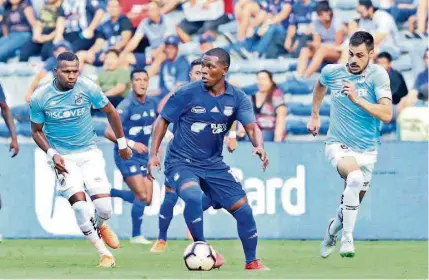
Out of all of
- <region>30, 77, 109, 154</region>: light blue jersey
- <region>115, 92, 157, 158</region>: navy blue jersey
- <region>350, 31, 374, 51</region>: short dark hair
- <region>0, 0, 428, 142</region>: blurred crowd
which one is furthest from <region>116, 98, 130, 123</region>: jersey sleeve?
<region>350, 31, 374, 51</region>: short dark hair

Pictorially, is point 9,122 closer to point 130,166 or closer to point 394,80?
point 130,166

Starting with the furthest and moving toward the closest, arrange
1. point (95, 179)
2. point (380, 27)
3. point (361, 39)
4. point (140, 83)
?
point (380, 27), point (140, 83), point (95, 179), point (361, 39)

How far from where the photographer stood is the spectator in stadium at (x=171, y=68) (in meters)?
19.5

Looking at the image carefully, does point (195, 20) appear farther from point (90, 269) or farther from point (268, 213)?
point (90, 269)

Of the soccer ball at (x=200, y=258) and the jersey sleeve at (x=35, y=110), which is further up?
the jersey sleeve at (x=35, y=110)

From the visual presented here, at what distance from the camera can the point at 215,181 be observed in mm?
11453

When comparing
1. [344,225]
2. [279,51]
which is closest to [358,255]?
[344,225]

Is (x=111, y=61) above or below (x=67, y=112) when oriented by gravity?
below

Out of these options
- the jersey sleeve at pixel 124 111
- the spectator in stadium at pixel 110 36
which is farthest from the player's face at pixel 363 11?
the jersey sleeve at pixel 124 111

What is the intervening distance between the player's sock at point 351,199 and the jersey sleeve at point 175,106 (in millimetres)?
2194

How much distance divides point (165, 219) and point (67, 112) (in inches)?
136

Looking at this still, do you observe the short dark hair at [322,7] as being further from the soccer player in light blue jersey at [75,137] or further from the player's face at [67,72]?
the player's face at [67,72]

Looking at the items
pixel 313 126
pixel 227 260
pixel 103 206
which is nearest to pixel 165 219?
pixel 227 260

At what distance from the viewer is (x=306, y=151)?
17.1 metres
